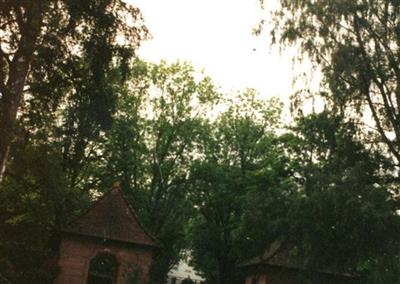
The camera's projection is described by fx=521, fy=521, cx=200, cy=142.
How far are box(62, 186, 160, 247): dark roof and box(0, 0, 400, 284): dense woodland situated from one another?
76cm

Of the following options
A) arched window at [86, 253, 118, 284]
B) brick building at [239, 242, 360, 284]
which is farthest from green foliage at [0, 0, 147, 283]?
arched window at [86, 253, 118, 284]

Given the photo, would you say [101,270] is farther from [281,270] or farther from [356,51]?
[356,51]

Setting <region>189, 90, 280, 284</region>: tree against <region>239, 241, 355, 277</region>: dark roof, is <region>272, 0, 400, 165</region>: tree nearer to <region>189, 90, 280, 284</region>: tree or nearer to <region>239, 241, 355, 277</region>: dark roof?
<region>239, 241, 355, 277</region>: dark roof

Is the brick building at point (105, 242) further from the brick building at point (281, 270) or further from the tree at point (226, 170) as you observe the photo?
the tree at point (226, 170)

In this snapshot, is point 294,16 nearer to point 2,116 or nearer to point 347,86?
point 347,86

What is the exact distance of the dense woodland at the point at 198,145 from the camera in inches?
549

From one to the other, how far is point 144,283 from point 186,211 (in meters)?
16.7

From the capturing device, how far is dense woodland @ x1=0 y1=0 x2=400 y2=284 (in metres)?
13.9

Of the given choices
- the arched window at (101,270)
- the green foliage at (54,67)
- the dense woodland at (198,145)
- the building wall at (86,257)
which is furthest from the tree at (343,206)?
the arched window at (101,270)

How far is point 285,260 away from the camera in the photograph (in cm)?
2795

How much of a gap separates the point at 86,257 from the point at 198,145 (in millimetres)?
14897

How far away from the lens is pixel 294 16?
22.4 m

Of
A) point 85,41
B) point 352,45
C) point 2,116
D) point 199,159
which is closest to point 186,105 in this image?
point 199,159

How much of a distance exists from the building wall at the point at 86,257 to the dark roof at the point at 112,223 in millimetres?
424
